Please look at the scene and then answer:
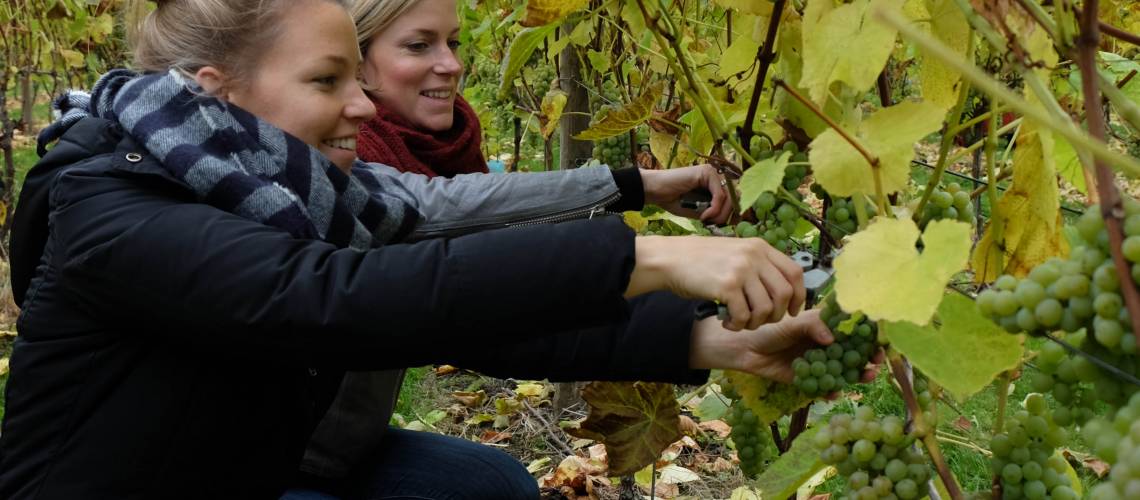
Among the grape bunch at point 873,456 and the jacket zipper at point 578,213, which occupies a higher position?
the grape bunch at point 873,456

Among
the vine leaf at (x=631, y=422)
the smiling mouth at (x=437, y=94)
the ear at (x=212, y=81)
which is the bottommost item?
the vine leaf at (x=631, y=422)

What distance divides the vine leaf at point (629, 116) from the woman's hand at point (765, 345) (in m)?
0.36

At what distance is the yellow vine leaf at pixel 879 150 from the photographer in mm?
953

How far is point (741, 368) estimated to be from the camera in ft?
4.83

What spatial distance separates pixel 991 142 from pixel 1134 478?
55 cm

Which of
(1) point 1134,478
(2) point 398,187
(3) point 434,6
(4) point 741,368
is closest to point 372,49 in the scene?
(3) point 434,6

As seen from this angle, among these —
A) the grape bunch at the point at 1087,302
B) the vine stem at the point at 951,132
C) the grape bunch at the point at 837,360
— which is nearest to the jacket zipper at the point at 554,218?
the grape bunch at the point at 837,360

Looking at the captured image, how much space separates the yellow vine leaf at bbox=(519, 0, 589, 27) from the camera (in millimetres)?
1537

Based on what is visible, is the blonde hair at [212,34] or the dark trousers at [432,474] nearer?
the blonde hair at [212,34]

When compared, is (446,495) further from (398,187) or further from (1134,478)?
(1134,478)

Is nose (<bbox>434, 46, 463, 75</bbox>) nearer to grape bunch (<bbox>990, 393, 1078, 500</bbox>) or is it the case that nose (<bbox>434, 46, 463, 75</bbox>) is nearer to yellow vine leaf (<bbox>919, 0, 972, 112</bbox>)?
yellow vine leaf (<bbox>919, 0, 972, 112</bbox>)

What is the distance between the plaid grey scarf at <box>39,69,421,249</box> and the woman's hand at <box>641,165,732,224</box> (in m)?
0.53

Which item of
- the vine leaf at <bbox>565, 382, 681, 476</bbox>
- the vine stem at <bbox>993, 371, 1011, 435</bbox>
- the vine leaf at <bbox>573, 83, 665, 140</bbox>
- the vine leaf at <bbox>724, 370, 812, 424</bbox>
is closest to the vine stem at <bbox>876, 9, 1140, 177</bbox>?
the vine stem at <bbox>993, 371, 1011, 435</bbox>

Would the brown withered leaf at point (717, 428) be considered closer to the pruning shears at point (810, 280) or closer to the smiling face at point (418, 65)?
the smiling face at point (418, 65)
